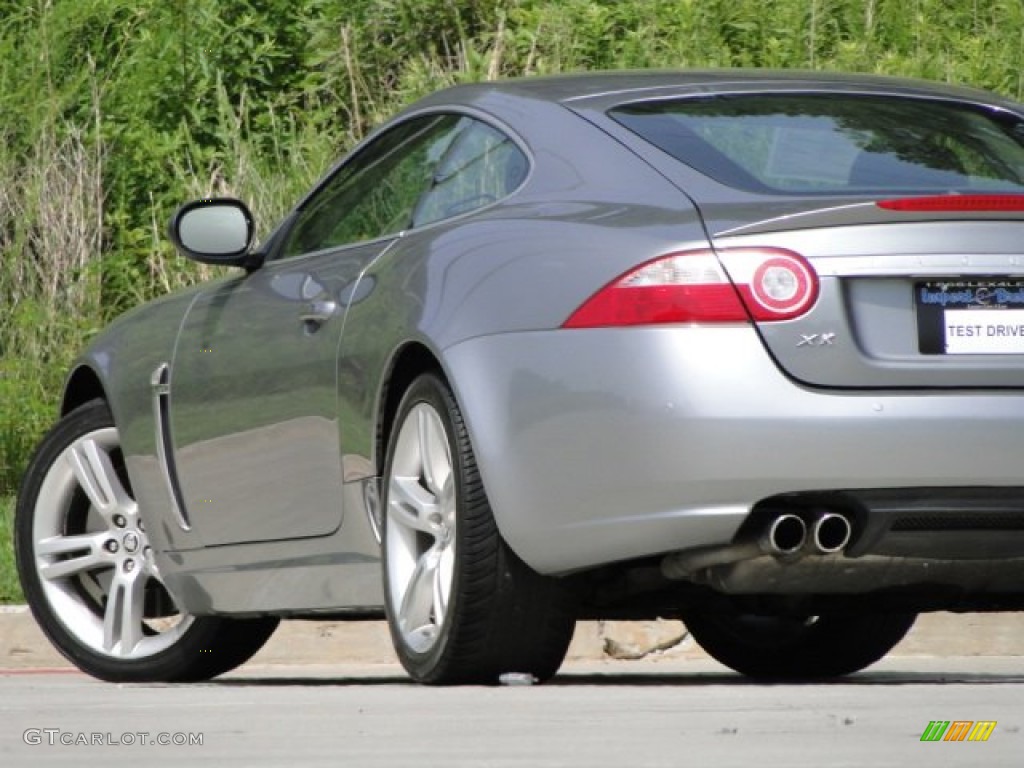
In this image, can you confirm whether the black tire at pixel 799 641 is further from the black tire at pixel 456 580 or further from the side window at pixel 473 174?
the side window at pixel 473 174

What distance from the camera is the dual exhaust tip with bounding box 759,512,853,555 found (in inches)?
197

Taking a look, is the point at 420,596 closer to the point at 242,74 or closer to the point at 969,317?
the point at 969,317

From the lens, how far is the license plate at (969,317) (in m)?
5.02

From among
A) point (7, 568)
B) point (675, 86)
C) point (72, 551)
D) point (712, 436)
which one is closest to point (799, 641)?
point (675, 86)

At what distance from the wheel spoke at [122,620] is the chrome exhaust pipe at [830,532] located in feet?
8.16

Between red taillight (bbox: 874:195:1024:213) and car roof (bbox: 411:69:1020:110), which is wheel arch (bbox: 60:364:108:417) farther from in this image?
red taillight (bbox: 874:195:1024:213)

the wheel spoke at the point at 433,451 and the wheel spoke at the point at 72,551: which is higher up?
the wheel spoke at the point at 433,451

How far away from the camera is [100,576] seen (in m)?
7.07

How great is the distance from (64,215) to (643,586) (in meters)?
8.88

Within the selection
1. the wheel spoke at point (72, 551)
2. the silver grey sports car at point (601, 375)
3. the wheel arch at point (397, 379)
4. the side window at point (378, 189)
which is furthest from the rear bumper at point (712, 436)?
the wheel spoke at point (72, 551)

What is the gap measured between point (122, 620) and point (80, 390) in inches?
35.4

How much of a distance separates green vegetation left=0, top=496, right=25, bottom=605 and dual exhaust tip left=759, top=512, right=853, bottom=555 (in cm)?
356

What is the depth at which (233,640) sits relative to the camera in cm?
703

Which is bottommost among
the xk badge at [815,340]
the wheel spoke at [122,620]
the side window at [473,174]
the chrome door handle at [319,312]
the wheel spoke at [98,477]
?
the wheel spoke at [122,620]
